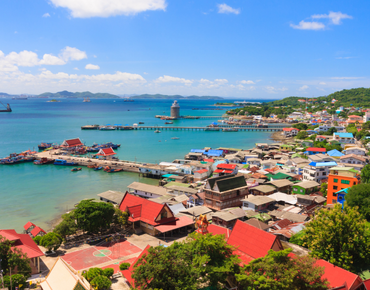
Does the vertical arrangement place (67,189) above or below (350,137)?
below

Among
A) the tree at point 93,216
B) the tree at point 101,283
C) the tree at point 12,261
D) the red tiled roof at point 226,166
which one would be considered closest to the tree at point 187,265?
the tree at point 101,283

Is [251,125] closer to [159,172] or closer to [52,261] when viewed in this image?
[159,172]

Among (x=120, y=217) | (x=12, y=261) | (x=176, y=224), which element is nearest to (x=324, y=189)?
(x=176, y=224)

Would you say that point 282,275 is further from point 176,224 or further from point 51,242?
point 51,242

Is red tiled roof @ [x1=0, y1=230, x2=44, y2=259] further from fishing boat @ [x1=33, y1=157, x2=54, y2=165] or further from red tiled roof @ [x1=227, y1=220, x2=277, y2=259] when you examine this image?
fishing boat @ [x1=33, y1=157, x2=54, y2=165]

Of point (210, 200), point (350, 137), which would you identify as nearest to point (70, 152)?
point (210, 200)
